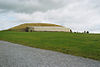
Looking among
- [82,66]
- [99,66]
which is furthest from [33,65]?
[99,66]

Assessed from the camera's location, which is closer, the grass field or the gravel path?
the gravel path

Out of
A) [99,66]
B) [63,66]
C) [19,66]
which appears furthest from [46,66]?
[99,66]

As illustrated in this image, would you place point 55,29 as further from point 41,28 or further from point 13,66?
point 13,66

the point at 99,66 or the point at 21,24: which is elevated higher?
the point at 21,24

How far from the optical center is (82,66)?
201 inches

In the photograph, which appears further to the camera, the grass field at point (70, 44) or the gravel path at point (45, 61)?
the grass field at point (70, 44)

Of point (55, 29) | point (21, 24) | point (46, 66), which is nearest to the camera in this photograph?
point (46, 66)

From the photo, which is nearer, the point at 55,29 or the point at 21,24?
the point at 55,29

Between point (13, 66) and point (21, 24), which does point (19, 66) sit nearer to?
point (13, 66)

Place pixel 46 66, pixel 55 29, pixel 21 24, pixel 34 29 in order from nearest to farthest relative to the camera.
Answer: pixel 46 66 < pixel 34 29 < pixel 55 29 < pixel 21 24

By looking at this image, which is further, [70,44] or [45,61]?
[70,44]

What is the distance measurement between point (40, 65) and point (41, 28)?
1178 inches

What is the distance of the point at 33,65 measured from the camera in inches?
202

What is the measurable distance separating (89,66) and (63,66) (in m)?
1.14
